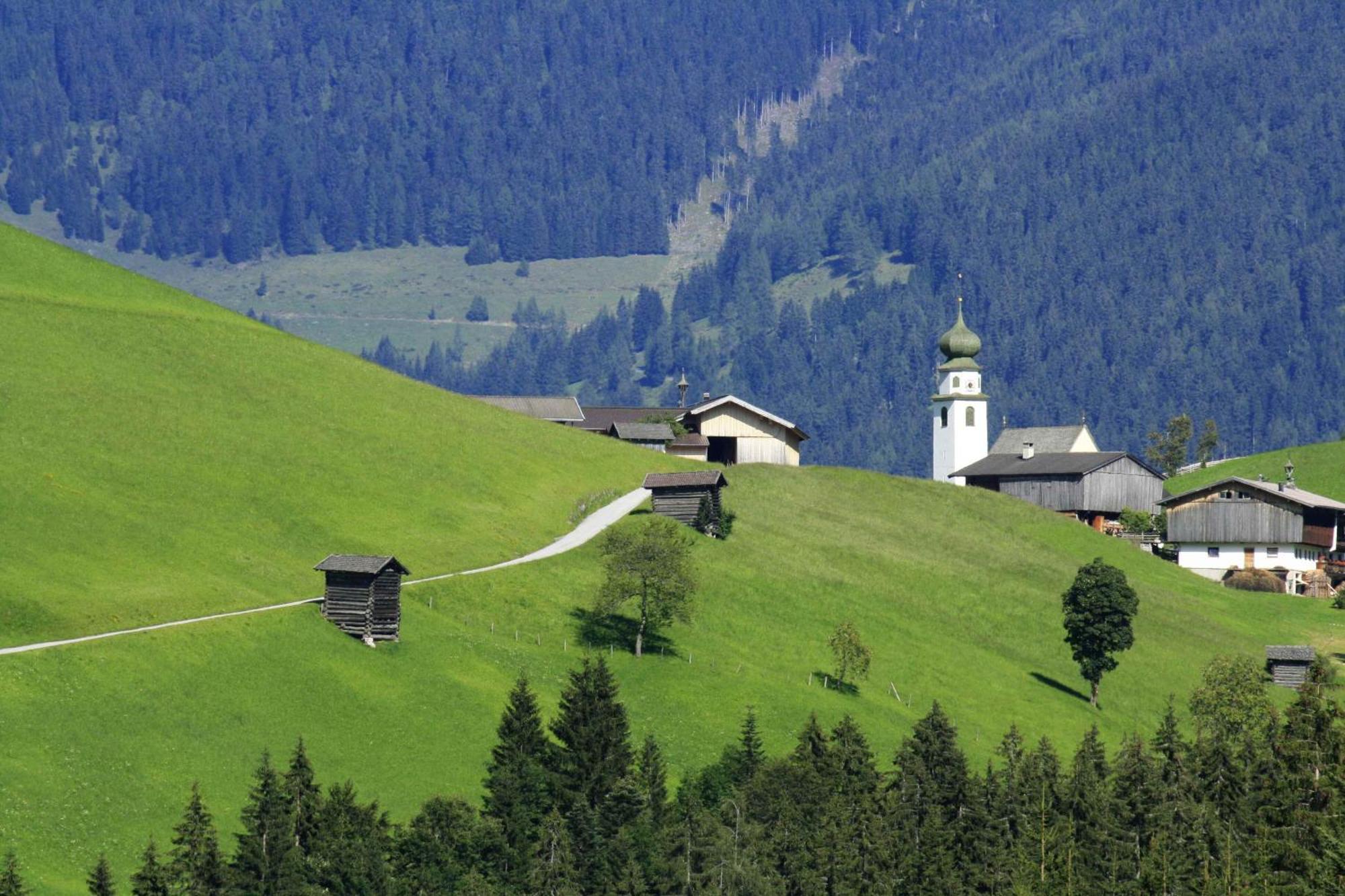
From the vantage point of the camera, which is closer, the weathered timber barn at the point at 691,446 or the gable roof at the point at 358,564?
the gable roof at the point at 358,564

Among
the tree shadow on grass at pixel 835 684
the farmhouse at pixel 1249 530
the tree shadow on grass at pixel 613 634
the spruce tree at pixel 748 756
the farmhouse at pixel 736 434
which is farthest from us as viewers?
the farmhouse at pixel 736 434

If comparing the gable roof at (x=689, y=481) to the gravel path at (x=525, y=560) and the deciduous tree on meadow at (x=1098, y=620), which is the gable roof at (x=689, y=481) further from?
the deciduous tree on meadow at (x=1098, y=620)

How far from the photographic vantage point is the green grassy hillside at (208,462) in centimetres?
10294

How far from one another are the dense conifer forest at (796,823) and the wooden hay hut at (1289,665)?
99.4ft

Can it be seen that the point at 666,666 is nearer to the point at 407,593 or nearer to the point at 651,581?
the point at 651,581

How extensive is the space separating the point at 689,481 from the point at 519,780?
5329cm

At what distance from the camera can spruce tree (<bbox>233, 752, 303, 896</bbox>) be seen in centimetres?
7144

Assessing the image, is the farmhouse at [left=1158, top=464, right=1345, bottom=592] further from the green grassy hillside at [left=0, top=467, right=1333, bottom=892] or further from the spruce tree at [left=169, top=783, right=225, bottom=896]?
the spruce tree at [left=169, top=783, right=225, bottom=896]

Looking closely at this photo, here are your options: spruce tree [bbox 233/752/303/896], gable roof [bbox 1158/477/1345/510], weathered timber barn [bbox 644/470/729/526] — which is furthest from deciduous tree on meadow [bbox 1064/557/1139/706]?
spruce tree [bbox 233/752/303/896]

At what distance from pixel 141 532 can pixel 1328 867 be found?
58.0 m

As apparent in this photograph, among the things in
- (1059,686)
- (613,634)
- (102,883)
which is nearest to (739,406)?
(1059,686)

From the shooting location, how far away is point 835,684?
10912 cm

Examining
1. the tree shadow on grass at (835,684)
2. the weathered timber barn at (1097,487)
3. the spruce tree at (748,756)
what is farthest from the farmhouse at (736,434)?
the spruce tree at (748,756)

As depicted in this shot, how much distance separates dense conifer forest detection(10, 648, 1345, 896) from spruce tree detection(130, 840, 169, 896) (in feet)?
0.28
